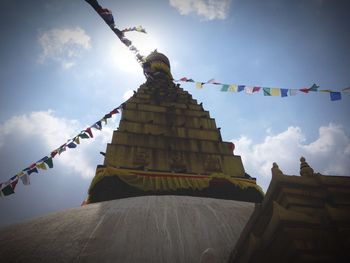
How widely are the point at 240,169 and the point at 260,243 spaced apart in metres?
9.36

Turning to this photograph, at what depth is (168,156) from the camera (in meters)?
12.4

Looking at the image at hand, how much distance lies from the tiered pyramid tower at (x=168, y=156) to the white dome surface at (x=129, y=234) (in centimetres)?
296

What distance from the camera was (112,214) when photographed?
6250 mm

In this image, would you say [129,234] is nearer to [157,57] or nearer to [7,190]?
[7,190]

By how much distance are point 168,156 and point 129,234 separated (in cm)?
719

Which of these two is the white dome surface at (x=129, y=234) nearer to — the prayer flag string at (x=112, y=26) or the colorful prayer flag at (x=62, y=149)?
the colorful prayer flag at (x=62, y=149)

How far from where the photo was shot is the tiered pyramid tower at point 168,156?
32.8ft

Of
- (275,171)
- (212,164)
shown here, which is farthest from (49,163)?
(275,171)

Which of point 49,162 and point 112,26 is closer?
point 49,162

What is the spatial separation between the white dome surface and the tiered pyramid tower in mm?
2961

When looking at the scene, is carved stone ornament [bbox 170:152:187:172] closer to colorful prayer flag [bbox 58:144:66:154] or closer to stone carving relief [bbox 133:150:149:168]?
stone carving relief [bbox 133:150:149:168]

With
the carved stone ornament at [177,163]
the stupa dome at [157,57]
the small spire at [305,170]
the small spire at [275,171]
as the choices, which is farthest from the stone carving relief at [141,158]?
the stupa dome at [157,57]

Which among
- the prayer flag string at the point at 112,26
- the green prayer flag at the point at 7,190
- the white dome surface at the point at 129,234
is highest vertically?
the prayer flag string at the point at 112,26

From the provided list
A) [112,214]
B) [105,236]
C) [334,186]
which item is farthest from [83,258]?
[334,186]
